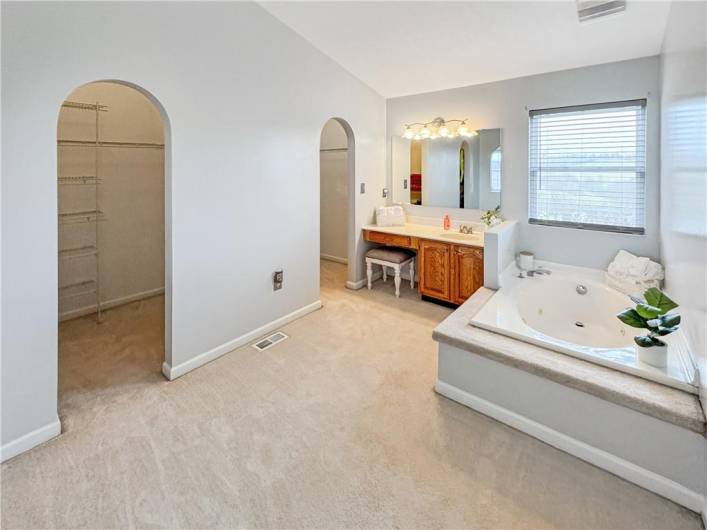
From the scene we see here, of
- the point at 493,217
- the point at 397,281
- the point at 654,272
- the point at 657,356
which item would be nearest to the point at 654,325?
the point at 657,356

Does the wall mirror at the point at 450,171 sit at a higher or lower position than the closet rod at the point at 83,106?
lower

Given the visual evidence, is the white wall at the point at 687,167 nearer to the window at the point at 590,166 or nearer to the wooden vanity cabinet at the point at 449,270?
the window at the point at 590,166

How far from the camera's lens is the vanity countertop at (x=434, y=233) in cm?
380

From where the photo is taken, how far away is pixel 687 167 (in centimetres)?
192

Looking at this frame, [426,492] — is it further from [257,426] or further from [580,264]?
[580,264]

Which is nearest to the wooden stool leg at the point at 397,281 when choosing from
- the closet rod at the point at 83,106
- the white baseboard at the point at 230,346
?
the white baseboard at the point at 230,346

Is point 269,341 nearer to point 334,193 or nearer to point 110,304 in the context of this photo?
point 110,304

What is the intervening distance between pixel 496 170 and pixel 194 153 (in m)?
2.95

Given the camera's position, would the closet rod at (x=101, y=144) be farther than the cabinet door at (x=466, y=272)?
No

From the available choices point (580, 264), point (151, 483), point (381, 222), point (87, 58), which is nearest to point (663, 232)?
point (580, 264)

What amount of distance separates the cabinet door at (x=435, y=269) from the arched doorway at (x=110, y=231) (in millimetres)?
2621

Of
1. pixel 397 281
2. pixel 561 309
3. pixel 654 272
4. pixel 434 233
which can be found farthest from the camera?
pixel 397 281

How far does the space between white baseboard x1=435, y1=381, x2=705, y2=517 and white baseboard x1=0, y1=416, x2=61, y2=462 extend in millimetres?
2243

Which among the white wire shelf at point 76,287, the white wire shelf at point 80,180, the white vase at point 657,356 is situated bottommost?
the white vase at point 657,356
